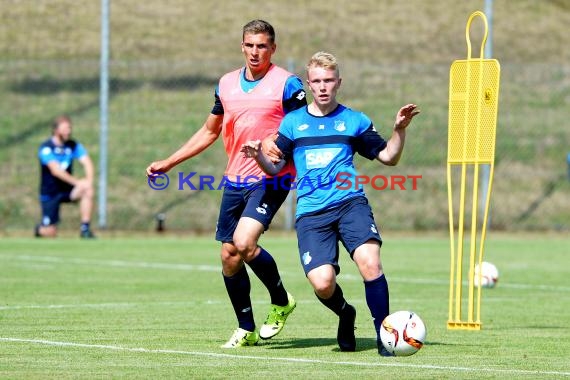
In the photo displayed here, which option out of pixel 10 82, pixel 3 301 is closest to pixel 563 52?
pixel 10 82

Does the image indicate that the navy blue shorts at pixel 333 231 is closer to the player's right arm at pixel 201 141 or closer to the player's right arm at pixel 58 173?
the player's right arm at pixel 201 141

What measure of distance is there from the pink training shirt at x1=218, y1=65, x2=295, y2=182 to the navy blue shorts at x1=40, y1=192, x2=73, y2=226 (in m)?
12.6

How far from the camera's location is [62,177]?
20984 mm

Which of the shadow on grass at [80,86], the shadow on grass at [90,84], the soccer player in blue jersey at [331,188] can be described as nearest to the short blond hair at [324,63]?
the soccer player in blue jersey at [331,188]

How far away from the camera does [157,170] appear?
9.15 metres

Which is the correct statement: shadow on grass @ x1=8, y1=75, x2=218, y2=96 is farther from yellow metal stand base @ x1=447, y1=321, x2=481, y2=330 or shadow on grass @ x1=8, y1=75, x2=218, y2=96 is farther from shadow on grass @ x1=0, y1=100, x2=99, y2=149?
yellow metal stand base @ x1=447, y1=321, x2=481, y2=330

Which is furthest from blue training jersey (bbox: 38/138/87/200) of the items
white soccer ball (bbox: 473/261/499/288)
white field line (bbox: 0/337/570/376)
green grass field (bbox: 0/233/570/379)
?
white field line (bbox: 0/337/570/376)

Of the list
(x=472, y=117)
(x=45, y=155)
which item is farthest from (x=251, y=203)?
(x=45, y=155)

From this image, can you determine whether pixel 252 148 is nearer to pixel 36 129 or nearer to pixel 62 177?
pixel 62 177

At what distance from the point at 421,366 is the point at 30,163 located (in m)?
17.5

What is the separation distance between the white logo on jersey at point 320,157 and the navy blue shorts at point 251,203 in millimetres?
523

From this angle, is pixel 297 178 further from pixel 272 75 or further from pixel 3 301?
pixel 3 301

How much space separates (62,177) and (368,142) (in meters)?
13.3

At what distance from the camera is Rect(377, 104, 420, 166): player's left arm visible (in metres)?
7.95
